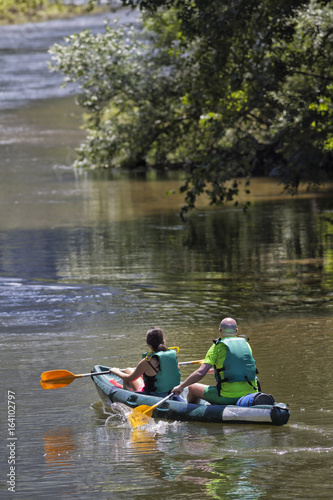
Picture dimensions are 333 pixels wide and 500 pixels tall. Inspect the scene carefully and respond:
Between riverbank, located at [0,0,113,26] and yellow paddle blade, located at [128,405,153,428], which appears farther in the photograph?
riverbank, located at [0,0,113,26]

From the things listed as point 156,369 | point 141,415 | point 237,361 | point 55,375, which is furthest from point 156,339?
point 55,375

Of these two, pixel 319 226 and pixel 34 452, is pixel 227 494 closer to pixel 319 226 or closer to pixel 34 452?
pixel 34 452

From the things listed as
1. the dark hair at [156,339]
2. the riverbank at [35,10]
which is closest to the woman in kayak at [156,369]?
the dark hair at [156,339]

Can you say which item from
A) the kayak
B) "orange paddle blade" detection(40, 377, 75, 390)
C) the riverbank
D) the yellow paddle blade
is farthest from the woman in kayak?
the riverbank

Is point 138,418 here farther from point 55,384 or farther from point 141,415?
point 55,384

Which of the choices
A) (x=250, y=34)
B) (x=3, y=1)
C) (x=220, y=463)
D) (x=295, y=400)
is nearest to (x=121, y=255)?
(x=250, y=34)

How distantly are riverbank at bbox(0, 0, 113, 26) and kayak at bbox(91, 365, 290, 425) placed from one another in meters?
59.3

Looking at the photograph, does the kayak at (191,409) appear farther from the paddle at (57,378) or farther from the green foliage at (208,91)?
Result: the green foliage at (208,91)

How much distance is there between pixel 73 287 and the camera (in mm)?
15062

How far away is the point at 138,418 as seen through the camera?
28.1ft

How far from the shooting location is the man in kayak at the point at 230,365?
324 inches

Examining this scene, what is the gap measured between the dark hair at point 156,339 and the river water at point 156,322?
0.74m

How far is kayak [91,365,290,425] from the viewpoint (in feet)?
26.3

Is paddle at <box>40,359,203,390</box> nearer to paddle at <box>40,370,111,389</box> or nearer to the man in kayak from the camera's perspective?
paddle at <box>40,370,111,389</box>
